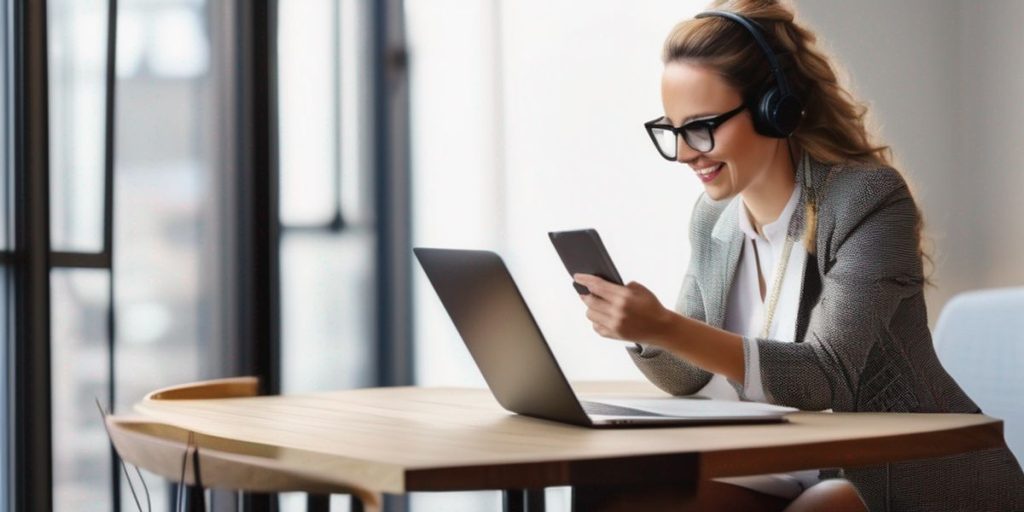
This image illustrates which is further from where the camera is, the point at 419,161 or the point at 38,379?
the point at 419,161

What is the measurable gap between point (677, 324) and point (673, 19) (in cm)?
211

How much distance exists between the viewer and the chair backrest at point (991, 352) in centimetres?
181

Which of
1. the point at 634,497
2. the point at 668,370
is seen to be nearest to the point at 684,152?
the point at 668,370

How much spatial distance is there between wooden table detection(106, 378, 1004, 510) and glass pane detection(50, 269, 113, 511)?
949 millimetres

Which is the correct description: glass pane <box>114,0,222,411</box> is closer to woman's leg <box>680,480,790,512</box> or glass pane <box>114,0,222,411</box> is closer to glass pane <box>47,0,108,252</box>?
glass pane <box>47,0,108,252</box>

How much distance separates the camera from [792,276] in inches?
65.1

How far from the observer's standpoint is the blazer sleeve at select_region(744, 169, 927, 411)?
1400mm

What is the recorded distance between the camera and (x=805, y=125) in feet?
5.64

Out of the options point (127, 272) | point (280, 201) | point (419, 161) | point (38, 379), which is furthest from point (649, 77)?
point (38, 379)

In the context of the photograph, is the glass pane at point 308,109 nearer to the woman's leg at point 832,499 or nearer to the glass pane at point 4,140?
the glass pane at point 4,140

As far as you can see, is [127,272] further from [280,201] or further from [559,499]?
[559,499]

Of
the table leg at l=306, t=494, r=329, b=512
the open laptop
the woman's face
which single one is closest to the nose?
the woman's face

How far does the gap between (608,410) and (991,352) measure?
32.1 inches

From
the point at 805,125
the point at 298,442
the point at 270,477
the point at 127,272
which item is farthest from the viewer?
the point at 127,272
